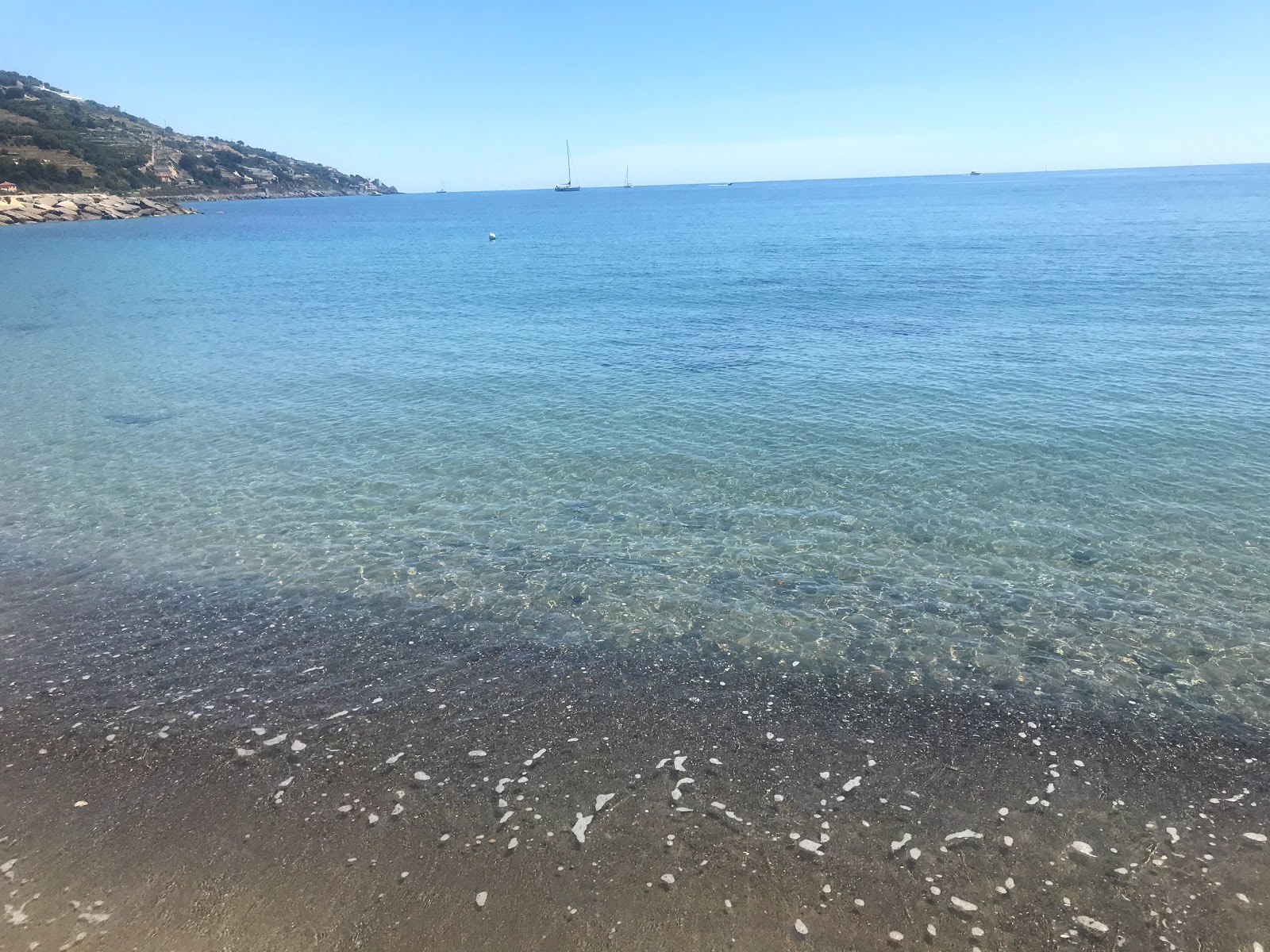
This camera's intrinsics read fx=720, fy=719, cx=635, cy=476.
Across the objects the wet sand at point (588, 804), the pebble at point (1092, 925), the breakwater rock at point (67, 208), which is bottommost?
the pebble at point (1092, 925)

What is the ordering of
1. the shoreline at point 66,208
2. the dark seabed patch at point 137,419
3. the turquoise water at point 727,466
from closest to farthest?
the turquoise water at point 727,466, the dark seabed patch at point 137,419, the shoreline at point 66,208

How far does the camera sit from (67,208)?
171 metres

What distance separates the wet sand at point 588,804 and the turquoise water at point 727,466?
5.42ft

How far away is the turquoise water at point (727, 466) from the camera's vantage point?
56.5 feet

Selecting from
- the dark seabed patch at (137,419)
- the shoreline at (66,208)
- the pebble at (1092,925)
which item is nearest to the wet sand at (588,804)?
the pebble at (1092,925)

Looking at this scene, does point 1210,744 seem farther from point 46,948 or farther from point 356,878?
point 46,948

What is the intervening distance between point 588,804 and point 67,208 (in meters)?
219

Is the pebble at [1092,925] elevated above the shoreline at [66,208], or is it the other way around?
the shoreline at [66,208]

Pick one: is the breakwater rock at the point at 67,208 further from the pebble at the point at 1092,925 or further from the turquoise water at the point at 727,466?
the pebble at the point at 1092,925

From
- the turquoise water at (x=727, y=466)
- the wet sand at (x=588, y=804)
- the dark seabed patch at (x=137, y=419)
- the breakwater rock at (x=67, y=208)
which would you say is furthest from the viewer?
the breakwater rock at (x=67, y=208)

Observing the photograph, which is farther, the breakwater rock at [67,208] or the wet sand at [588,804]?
the breakwater rock at [67,208]

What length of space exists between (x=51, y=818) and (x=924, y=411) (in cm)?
3131

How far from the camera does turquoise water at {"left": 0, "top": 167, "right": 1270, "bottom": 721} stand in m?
17.2

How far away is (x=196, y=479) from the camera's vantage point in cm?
2594
